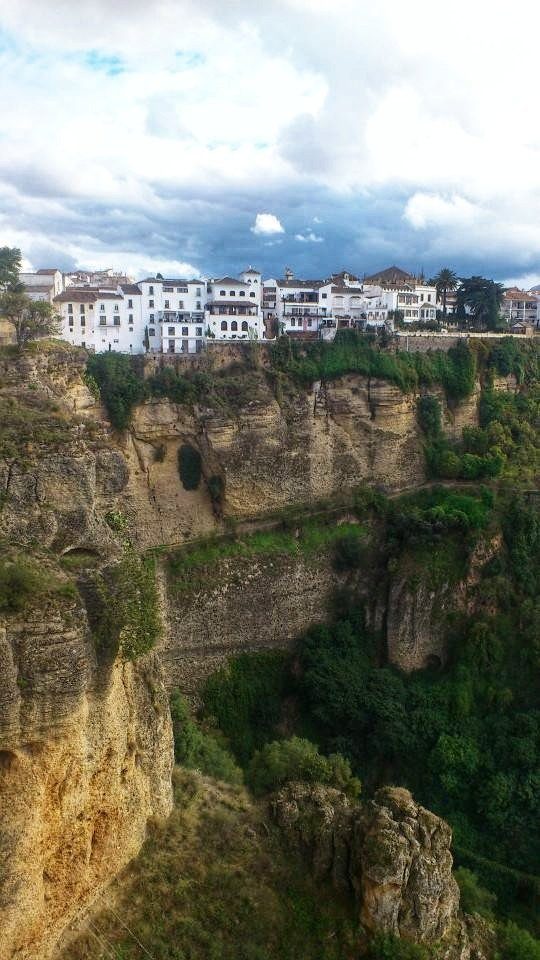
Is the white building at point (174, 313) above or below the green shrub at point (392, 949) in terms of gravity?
above

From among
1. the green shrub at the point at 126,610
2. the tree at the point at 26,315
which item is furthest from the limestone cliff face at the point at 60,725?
the tree at the point at 26,315

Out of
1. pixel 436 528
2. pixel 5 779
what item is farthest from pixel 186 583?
pixel 5 779

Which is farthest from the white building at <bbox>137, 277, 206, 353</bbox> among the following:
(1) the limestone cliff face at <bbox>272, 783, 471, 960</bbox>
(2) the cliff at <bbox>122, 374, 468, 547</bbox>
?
(1) the limestone cliff face at <bbox>272, 783, 471, 960</bbox>

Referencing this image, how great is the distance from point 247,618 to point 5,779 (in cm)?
1668

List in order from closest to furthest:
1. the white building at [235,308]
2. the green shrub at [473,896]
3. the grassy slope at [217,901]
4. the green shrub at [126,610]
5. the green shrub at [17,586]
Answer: the green shrub at [17,586] < the green shrub at [126,610] < the grassy slope at [217,901] < the green shrub at [473,896] < the white building at [235,308]

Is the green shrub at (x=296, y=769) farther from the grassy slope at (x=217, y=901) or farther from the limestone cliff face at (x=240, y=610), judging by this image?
the limestone cliff face at (x=240, y=610)

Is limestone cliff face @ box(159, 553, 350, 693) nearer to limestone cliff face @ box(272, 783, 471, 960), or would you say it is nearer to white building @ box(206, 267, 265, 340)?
limestone cliff face @ box(272, 783, 471, 960)

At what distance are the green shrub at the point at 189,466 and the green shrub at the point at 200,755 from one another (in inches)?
377

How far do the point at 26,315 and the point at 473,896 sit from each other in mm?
25573

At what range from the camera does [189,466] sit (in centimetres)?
2716

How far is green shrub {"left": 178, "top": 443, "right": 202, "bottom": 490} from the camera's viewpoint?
2711 centimetres

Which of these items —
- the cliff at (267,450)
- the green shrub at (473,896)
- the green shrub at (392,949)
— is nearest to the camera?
the green shrub at (392,949)

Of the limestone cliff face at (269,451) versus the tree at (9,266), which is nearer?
the limestone cliff face at (269,451)

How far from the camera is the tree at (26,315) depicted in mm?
26344
